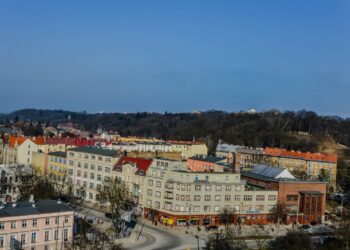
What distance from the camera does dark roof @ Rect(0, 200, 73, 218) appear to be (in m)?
39.1

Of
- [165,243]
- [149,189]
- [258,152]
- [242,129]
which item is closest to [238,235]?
[165,243]

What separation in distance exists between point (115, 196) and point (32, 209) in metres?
15.7

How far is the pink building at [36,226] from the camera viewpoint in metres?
38.3

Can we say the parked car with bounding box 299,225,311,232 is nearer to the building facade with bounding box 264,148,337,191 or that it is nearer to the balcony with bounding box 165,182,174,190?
the balcony with bounding box 165,182,174,190

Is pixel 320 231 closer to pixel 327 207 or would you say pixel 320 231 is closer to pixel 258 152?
pixel 327 207

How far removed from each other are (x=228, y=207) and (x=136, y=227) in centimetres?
1110

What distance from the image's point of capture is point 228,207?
186 ft

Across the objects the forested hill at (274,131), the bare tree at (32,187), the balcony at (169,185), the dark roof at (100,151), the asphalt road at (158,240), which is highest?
the forested hill at (274,131)

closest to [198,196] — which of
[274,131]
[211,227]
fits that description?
[211,227]

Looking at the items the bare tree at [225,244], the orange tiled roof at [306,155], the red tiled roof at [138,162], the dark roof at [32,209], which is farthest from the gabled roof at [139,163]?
the orange tiled roof at [306,155]

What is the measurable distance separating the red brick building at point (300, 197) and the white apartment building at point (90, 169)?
2033 centimetres

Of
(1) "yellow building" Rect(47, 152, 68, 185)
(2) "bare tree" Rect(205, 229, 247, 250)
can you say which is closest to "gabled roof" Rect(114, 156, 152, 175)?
(1) "yellow building" Rect(47, 152, 68, 185)

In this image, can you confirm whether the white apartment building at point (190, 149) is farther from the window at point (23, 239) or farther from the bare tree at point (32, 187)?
the window at point (23, 239)

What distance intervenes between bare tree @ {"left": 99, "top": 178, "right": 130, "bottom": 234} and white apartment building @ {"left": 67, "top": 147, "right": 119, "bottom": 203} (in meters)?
2.57
